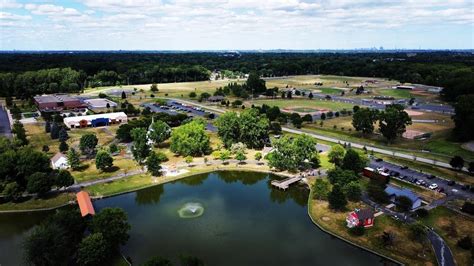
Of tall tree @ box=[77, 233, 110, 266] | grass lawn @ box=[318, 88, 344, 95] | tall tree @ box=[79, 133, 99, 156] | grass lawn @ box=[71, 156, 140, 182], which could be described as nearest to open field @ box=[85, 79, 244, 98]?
grass lawn @ box=[318, 88, 344, 95]

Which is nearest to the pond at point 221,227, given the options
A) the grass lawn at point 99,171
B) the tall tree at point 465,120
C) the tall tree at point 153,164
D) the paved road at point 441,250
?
the tall tree at point 153,164

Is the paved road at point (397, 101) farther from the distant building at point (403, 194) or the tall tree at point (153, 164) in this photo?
the tall tree at point (153, 164)

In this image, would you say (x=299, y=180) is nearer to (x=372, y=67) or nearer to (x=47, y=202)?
(x=47, y=202)

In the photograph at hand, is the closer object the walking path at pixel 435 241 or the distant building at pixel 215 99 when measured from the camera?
the walking path at pixel 435 241

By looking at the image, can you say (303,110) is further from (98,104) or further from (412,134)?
(98,104)

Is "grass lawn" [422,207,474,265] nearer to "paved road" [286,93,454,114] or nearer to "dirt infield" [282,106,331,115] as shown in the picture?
"dirt infield" [282,106,331,115]

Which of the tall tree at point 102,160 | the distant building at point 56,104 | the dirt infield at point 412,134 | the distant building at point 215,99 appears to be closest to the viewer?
the tall tree at point 102,160

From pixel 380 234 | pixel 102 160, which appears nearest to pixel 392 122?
pixel 380 234
